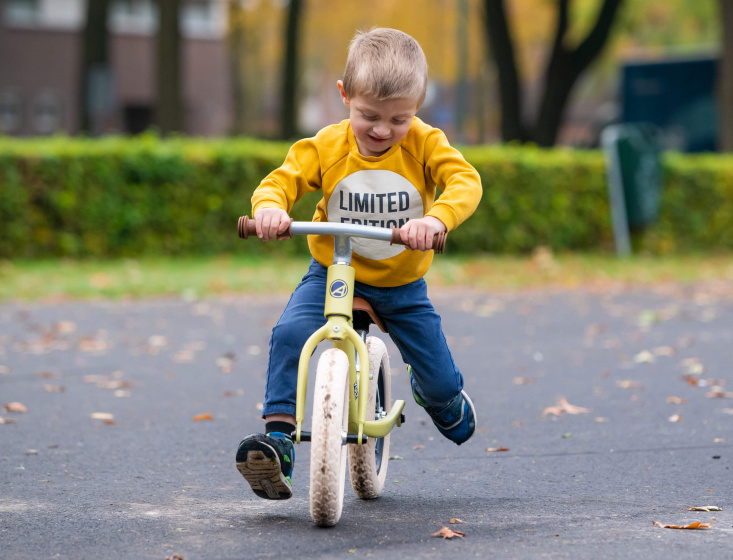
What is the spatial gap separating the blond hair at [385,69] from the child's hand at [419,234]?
1.39 feet

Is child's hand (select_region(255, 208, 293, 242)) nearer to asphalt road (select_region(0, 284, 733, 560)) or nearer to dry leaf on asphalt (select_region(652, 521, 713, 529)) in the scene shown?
asphalt road (select_region(0, 284, 733, 560))

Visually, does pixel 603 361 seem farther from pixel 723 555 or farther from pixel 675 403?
pixel 723 555

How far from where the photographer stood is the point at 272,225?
344cm

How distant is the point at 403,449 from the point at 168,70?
15.8 m

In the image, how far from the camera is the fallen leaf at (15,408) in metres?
5.98

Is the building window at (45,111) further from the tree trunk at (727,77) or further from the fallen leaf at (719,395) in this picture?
the fallen leaf at (719,395)

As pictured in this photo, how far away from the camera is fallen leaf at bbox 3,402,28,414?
235 inches

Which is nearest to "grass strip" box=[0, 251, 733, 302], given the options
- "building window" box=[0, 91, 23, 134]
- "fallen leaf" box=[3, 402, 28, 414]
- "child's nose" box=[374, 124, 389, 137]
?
"fallen leaf" box=[3, 402, 28, 414]

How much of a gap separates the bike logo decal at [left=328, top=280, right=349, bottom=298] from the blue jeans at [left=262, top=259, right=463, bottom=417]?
195 mm

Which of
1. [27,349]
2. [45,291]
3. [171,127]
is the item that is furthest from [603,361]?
[171,127]

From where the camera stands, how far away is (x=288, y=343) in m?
3.74

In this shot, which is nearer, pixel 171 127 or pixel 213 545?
pixel 213 545

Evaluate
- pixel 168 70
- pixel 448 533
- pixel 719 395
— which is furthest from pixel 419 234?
pixel 168 70

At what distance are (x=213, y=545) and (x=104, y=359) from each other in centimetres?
446
